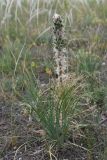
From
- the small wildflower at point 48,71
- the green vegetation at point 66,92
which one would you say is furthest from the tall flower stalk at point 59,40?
the small wildflower at point 48,71

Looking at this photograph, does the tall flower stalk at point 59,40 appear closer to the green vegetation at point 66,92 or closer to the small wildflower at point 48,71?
the green vegetation at point 66,92

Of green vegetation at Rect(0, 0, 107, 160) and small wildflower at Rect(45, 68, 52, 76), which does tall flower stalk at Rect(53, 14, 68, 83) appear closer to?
green vegetation at Rect(0, 0, 107, 160)

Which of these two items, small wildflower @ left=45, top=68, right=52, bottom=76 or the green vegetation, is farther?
small wildflower @ left=45, top=68, right=52, bottom=76

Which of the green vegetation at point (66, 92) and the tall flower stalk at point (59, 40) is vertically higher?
the tall flower stalk at point (59, 40)

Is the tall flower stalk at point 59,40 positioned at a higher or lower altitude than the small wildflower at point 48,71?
higher

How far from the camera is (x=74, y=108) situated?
2283 mm

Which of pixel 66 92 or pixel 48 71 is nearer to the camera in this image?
pixel 66 92

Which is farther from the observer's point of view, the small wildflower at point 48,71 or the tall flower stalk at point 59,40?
the small wildflower at point 48,71

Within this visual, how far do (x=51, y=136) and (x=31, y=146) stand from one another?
0.18 metres

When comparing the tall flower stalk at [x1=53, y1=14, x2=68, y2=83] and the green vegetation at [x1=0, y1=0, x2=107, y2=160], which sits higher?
the tall flower stalk at [x1=53, y1=14, x2=68, y2=83]

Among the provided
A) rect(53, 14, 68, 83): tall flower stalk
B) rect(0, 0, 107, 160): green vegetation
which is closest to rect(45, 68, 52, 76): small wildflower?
rect(0, 0, 107, 160): green vegetation

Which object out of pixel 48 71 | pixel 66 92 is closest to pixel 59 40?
pixel 66 92

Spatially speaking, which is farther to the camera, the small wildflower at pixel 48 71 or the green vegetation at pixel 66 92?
the small wildflower at pixel 48 71

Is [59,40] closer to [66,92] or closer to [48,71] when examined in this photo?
[66,92]
